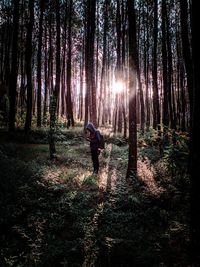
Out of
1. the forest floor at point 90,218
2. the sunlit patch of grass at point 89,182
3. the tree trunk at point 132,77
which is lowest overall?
the forest floor at point 90,218

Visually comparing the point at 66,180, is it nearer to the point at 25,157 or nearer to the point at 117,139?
the point at 25,157

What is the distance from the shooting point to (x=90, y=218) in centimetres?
784

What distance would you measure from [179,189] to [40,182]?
441 centimetres

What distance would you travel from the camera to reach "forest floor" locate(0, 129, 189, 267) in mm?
6035

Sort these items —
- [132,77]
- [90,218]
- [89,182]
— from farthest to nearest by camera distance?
[132,77], [89,182], [90,218]

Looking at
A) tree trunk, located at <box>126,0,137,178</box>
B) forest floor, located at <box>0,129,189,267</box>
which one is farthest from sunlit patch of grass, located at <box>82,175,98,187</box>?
tree trunk, located at <box>126,0,137,178</box>

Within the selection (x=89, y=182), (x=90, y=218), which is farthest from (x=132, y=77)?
(x=90, y=218)

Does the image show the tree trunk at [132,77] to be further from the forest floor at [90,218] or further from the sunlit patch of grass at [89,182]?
the sunlit patch of grass at [89,182]

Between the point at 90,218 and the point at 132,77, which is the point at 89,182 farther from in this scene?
the point at 132,77

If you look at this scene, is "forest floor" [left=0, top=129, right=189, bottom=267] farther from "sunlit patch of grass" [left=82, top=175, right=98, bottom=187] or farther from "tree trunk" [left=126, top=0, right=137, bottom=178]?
"tree trunk" [left=126, top=0, right=137, bottom=178]

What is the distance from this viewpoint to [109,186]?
35.7 feet

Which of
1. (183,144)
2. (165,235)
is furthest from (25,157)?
(165,235)

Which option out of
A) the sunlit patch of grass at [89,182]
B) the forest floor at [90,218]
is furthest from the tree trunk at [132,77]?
the sunlit patch of grass at [89,182]

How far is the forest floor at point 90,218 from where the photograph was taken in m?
6.04
